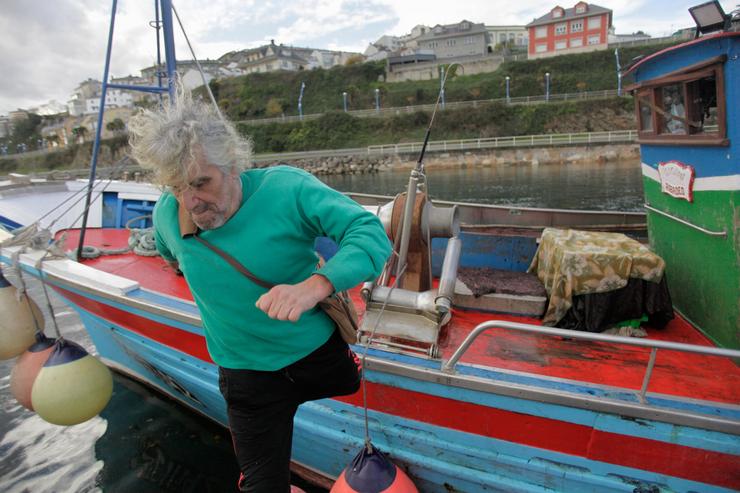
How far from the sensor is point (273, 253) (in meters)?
1.66

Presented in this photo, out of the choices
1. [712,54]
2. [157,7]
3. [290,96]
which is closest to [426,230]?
[712,54]

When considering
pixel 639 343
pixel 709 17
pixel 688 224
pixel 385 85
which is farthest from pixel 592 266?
pixel 385 85

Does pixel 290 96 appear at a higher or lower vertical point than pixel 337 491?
higher

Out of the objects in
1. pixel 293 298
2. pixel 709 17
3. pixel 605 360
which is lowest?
pixel 605 360

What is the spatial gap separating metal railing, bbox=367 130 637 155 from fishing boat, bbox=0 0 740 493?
1333 inches

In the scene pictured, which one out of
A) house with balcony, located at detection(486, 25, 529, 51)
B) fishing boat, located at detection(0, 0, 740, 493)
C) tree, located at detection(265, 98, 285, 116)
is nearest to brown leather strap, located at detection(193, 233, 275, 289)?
fishing boat, located at detection(0, 0, 740, 493)

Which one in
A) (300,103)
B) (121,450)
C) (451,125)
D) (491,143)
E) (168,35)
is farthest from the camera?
(300,103)

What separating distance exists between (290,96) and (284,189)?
216ft

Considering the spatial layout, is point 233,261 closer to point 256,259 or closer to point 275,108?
point 256,259

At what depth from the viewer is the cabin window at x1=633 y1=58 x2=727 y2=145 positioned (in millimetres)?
2869

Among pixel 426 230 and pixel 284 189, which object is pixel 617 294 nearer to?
pixel 426 230

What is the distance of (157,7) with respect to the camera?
5.71 metres

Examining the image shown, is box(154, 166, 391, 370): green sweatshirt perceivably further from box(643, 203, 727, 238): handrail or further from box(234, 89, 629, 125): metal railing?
box(234, 89, 629, 125): metal railing

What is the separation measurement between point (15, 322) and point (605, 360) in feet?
18.2
